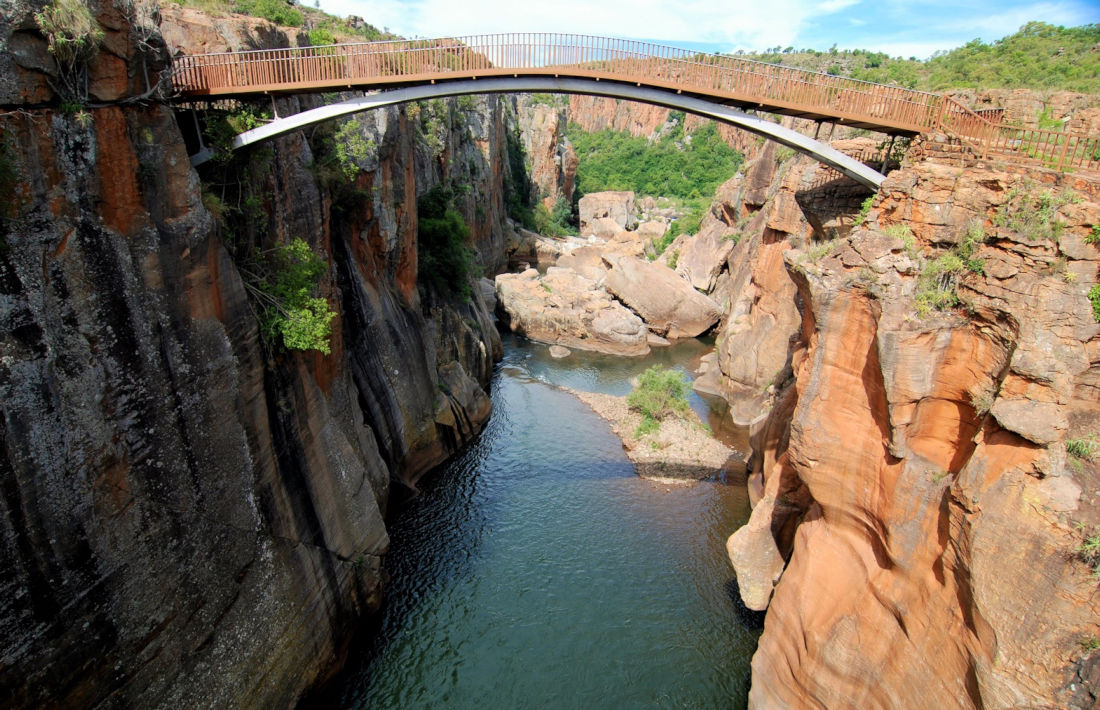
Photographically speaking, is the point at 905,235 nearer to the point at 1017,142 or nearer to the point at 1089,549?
the point at 1089,549

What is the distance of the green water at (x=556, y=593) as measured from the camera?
43.2 ft

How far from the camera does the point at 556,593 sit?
15.8m

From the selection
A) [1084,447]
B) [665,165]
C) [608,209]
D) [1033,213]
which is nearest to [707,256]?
[608,209]

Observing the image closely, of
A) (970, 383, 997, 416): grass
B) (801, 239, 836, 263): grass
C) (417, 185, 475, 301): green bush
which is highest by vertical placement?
(801, 239, 836, 263): grass

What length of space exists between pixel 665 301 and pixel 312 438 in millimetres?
28569

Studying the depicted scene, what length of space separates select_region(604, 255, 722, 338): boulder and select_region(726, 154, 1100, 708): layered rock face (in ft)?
83.7

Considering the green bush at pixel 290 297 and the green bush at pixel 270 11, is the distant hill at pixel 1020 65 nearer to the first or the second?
the green bush at pixel 270 11

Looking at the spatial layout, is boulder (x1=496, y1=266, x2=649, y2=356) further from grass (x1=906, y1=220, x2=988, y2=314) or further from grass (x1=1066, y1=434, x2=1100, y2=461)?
grass (x1=1066, y1=434, x2=1100, y2=461)

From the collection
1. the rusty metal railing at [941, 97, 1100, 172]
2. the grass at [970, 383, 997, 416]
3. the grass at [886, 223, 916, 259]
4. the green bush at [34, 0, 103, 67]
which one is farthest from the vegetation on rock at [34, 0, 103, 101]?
the rusty metal railing at [941, 97, 1100, 172]

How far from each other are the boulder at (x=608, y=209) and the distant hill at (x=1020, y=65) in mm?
27902

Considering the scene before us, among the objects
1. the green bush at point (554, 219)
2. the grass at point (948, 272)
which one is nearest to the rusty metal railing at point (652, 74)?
the grass at point (948, 272)

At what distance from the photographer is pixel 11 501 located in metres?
7.16

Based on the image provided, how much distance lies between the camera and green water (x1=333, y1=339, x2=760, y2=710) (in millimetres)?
13156

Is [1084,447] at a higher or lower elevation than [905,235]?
lower
